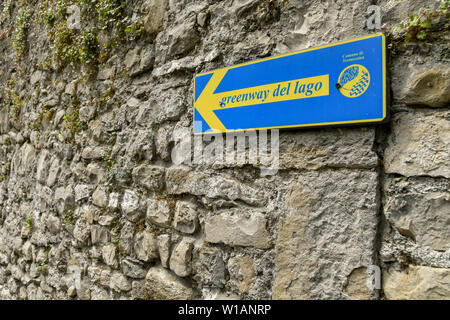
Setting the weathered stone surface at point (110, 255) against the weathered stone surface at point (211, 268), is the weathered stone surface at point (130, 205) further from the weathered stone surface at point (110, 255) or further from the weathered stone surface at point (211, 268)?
the weathered stone surface at point (211, 268)

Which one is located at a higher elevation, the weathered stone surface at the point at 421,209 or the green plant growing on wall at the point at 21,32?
the green plant growing on wall at the point at 21,32

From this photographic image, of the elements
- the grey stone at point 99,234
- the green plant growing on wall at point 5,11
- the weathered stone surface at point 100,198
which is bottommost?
the grey stone at point 99,234

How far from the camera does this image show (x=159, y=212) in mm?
1779

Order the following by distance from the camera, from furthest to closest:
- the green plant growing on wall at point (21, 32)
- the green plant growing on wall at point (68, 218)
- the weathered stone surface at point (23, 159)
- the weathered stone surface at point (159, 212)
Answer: the green plant growing on wall at point (21, 32) < the weathered stone surface at point (23, 159) < the green plant growing on wall at point (68, 218) < the weathered stone surface at point (159, 212)

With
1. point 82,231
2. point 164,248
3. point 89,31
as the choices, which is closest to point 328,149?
point 164,248

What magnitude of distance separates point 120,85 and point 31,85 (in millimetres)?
1682

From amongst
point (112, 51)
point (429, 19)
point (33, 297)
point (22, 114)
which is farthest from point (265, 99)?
point (22, 114)

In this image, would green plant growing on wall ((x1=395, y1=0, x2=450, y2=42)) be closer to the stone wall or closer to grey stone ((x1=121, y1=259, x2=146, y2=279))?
the stone wall

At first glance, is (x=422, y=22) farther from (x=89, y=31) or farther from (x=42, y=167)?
(x=42, y=167)

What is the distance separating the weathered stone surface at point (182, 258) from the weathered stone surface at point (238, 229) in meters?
0.12

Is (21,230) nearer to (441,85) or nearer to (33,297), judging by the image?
(33,297)

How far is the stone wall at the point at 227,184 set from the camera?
1.05 meters

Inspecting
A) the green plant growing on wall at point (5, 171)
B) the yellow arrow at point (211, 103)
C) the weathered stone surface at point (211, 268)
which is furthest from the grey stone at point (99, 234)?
the green plant growing on wall at point (5, 171)

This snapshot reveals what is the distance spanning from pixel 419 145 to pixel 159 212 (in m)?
1.16
